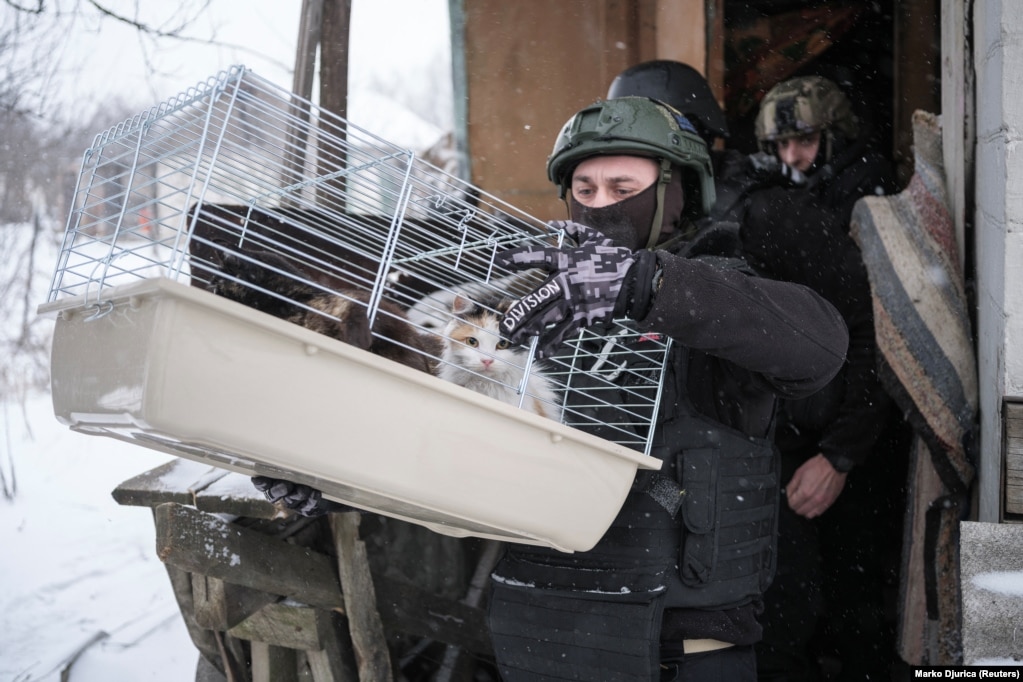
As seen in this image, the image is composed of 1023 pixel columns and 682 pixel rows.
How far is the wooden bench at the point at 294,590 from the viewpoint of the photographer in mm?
2506

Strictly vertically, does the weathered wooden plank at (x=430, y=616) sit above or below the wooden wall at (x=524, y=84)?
below

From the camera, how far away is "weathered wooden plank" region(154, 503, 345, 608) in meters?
2.42

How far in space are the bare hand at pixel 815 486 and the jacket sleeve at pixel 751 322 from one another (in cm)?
117

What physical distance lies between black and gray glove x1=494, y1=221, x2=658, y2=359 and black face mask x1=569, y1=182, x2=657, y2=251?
662 mm

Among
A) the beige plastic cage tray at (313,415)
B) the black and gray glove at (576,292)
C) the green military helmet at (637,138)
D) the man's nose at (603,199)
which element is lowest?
the beige plastic cage tray at (313,415)

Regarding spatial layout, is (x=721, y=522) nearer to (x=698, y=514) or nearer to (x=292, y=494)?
(x=698, y=514)

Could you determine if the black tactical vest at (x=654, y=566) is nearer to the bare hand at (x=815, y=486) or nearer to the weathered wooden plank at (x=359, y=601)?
the bare hand at (x=815, y=486)

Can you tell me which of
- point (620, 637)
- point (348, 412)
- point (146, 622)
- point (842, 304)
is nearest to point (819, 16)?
point (842, 304)

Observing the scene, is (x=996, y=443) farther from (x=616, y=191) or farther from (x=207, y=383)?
(x=207, y=383)

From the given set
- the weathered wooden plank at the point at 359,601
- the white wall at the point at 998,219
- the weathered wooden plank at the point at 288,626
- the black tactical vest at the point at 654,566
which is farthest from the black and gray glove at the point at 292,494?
the white wall at the point at 998,219

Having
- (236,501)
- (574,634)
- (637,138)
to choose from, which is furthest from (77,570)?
(637,138)

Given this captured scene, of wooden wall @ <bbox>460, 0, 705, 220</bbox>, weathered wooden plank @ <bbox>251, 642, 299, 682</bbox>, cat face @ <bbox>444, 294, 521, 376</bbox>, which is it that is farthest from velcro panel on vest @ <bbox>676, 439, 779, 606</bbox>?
wooden wall @ <bbox>460, 0, 705, 220</bbox>

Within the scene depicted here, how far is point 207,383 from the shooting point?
1184 millimetres

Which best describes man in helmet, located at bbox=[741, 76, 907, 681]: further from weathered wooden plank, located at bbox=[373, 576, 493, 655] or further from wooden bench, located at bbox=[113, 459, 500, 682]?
wooden bench, located at bbox=[113, 459, 500, 682]
